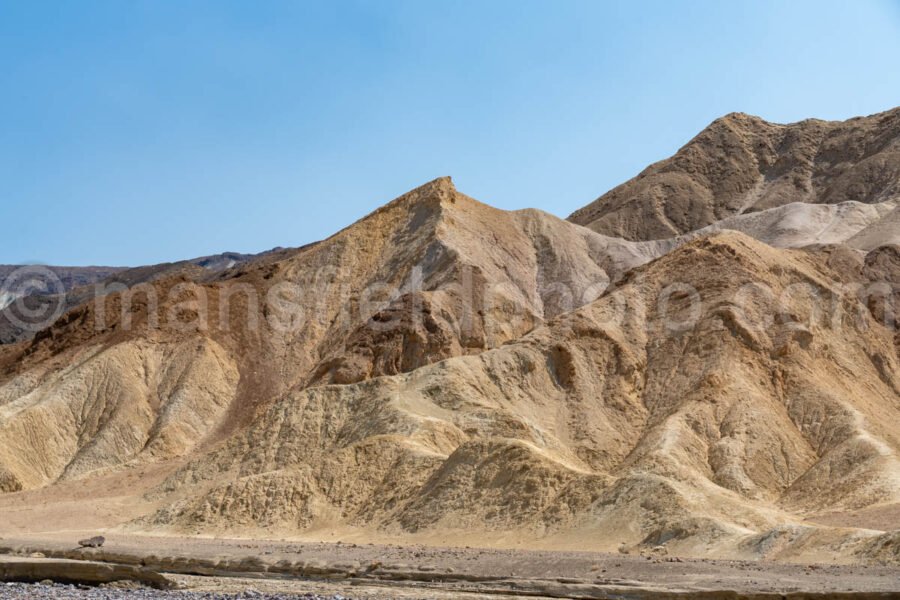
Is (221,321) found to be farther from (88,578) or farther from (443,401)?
(88,578)

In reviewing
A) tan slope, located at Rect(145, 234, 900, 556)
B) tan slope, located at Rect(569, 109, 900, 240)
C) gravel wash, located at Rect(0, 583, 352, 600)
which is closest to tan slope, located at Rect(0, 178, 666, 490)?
tan slope, located at Rect(145, 234, 900, 556)

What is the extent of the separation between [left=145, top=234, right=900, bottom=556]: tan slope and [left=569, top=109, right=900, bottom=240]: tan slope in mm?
56424

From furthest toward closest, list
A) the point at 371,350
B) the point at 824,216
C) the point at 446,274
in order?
the point at 824,216, the point at 446,274, the point at 371,350

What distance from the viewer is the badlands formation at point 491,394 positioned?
4725 cm

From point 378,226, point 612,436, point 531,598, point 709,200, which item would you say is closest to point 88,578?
point 531,598

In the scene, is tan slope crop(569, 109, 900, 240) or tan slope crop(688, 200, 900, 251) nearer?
tan slope crop(688, 200, 900, 251)

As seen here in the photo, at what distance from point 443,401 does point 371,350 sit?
13336mm

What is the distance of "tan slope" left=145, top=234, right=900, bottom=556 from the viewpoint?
1815 inches

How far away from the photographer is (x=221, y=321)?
296 feet

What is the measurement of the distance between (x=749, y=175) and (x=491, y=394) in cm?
8631

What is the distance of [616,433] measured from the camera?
59375 millimetres

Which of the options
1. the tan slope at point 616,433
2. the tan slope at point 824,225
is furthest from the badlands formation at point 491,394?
the tan slope at point 824,225

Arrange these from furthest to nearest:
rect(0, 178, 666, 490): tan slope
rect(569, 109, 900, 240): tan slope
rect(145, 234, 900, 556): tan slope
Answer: rect(569, 109, 900, 240): tan slope
rect(0, 178, 666, 490): tan slope
rect(145, 234, 900, 556): tan slope

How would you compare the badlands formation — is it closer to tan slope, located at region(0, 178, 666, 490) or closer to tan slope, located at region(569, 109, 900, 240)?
tan slope, located at region(0, 178, 666, 490)
